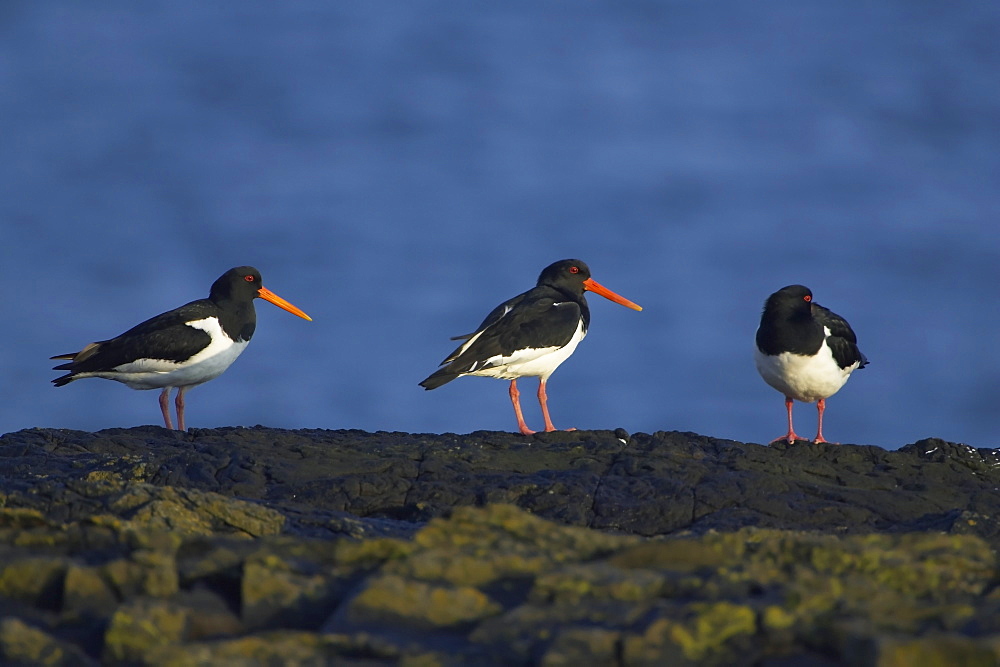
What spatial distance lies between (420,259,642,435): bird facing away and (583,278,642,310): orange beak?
1002mm

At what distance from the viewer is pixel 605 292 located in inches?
503

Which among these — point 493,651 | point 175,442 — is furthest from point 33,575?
point 175,442

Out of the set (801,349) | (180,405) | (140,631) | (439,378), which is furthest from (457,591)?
(180,405)

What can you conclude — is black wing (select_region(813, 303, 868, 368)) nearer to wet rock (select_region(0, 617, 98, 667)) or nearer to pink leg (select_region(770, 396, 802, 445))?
pink leg (select_region(770, 396, 802, 445))

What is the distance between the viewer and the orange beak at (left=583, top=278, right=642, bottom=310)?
1249 centimetres

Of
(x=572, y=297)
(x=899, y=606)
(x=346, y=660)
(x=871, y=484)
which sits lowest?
(x=346, y=660)

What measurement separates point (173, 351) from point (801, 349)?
5866 millimetres

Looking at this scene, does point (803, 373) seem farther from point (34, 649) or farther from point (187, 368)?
point (34, 649)

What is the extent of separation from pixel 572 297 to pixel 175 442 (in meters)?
4.72

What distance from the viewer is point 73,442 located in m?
8.25

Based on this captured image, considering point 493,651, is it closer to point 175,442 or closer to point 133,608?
point 133,608

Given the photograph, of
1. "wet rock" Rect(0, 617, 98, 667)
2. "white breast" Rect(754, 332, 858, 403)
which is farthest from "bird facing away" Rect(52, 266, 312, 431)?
"wet rock" Rect(0, 617, 98, 667)

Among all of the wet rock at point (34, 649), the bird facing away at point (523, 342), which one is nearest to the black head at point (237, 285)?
the bird facing away at point (523, 342)

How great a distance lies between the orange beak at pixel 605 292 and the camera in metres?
12.5
